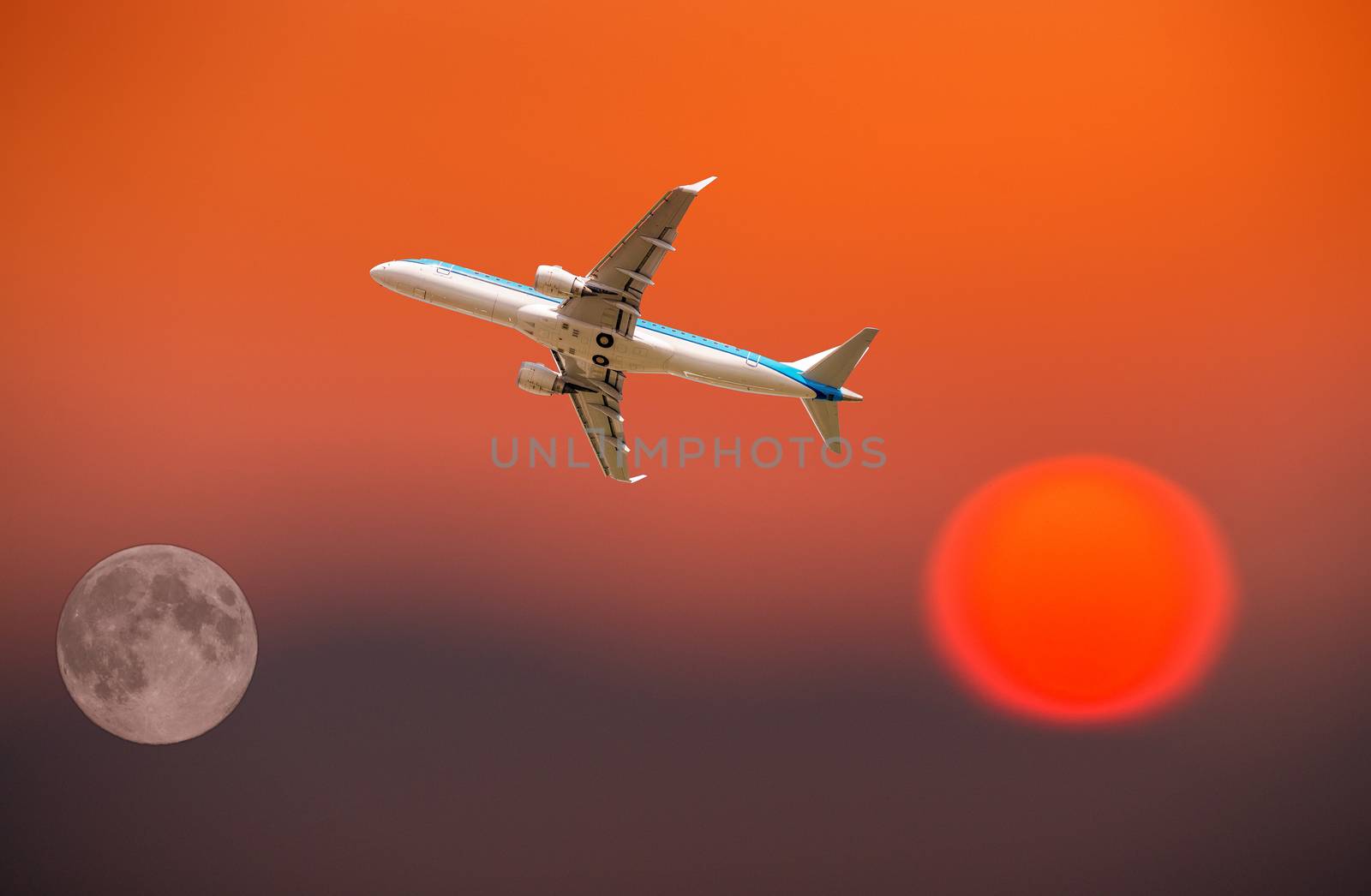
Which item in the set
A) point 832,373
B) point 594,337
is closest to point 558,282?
point 594,337

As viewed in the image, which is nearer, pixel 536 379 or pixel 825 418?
pixel 825 418

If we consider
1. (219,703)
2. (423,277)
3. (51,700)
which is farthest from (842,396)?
(51,700)

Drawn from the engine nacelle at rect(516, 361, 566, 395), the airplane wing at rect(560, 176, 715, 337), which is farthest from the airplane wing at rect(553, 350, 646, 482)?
the airplane wing at rect(560, 176, 715, 337)

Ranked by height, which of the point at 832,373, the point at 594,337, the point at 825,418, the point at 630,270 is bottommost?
the point at 825,418

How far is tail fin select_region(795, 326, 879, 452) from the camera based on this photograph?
3052cm

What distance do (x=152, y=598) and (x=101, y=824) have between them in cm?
890

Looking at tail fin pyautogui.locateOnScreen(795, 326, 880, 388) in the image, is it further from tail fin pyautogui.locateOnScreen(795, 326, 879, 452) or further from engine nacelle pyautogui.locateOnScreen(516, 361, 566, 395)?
engine nacelle pyautogui.locateOnScreen(516, 361, 566, 395)

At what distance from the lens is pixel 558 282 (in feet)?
98.9

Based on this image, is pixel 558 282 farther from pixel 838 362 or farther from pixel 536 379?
pixel 838 362

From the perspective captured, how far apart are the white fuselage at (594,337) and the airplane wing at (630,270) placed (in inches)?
12.8

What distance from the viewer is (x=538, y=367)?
3406 cm

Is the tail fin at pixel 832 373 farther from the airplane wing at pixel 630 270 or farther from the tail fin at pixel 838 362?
the airplane wing at pixel 630 270

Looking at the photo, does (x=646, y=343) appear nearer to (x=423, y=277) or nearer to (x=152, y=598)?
(x=423, y=277)

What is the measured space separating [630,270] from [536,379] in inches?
220
